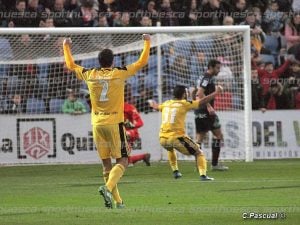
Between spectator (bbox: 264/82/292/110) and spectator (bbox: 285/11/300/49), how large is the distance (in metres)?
1.90

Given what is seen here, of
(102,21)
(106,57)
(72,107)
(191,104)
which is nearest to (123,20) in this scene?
(102,21)

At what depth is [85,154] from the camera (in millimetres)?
21344

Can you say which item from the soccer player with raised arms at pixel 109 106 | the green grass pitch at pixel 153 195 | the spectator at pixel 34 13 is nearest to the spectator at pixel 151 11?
the spectator at pixel 34 13

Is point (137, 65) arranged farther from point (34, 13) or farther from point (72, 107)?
point (34, 13)

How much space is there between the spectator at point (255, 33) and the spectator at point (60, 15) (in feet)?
15.0

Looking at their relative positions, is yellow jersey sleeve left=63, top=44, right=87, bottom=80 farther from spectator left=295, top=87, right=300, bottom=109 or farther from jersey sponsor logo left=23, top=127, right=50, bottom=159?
spectator left=295, top=87, right=300, bottom=109

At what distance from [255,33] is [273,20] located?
109 cm

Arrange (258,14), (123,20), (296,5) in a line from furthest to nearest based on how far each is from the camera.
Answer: (296,5), (258,14), (123,20)

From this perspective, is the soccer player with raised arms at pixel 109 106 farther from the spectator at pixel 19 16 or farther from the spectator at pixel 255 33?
the spectator at pixel 255 33

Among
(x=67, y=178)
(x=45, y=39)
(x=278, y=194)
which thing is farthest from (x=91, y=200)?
(x=45, y=39)

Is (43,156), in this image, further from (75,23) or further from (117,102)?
(117,102)

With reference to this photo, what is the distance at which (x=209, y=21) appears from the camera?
23.9 metres

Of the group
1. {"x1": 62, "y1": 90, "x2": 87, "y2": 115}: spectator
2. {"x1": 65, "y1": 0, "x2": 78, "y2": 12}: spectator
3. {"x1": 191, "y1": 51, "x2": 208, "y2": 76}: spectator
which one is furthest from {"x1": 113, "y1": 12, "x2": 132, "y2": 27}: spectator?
{"x1": 62, "y1": 90, "x2": 87, "y2": 115}: spectator

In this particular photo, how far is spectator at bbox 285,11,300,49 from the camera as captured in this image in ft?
78.3
